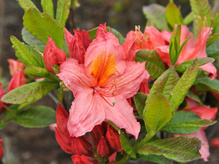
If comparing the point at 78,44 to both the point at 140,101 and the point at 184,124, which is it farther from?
the point at 184,124

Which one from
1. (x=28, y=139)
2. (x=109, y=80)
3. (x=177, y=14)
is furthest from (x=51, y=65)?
(x=28, y=139)

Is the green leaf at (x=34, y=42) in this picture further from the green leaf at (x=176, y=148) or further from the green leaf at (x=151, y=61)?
the green leaf at (x=176, y=148)

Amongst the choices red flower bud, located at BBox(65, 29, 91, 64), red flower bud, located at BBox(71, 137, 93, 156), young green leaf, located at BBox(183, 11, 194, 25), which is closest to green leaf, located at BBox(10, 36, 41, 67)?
red flower bud, located at BBox(65, 29, 91, 64)

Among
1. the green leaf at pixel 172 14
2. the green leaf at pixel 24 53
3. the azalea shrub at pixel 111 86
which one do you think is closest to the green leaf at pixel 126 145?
the azalea shrub at pixel 111 86

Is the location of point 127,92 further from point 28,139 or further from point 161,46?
point 28,139

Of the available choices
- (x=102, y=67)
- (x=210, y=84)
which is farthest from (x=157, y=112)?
(x=210, y=84)
